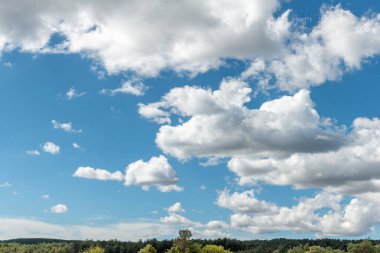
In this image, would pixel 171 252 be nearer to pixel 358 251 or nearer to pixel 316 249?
pixel 316 249

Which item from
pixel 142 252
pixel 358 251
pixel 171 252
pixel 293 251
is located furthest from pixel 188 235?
pixel 358 251

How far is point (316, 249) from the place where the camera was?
538 ft

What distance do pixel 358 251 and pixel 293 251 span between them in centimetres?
2040

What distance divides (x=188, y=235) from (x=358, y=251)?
5322 centimetres

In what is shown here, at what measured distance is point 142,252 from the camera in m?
194

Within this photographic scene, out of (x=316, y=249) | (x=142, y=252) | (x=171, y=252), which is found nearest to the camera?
(x=316, y=249)

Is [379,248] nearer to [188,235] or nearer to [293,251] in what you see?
[293,251]

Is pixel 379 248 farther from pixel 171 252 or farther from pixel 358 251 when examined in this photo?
pixel 171 252

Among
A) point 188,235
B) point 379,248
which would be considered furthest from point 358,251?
point 188,235

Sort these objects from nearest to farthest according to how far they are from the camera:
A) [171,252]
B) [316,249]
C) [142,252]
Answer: [316,249] < [171,252] < [142,252]

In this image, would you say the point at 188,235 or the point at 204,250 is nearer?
the point at 188,235

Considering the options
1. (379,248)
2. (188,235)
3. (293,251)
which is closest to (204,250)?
(188,235)

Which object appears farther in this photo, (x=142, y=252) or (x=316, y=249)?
(x=142, y=252)

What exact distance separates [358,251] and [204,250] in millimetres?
54459
